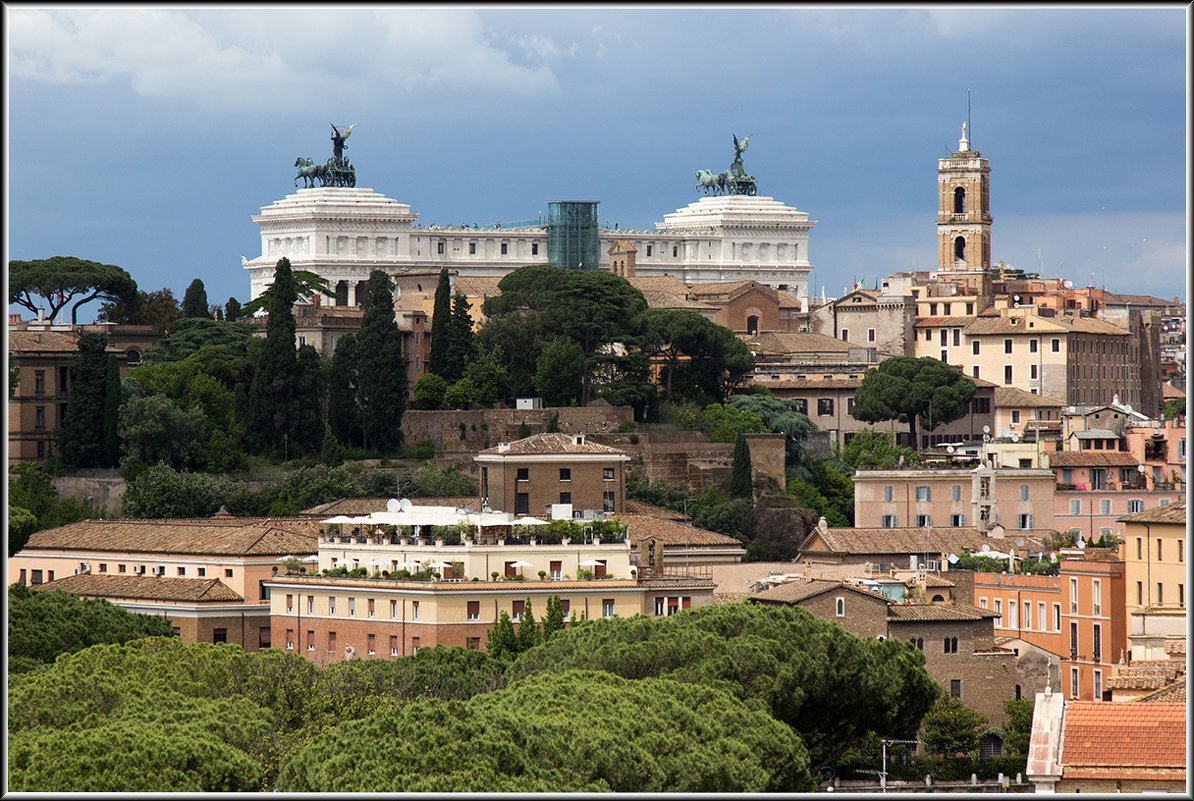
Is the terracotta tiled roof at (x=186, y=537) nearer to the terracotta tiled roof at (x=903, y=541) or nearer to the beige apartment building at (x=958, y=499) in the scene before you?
the terracotta tiled roof at (x=903, y=541)

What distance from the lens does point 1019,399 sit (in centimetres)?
9812

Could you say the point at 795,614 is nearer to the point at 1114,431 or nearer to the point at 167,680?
the point at 167,680

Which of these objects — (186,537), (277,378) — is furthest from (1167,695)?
(277,378)

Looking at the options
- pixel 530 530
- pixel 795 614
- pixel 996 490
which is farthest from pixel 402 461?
pixel 795 614

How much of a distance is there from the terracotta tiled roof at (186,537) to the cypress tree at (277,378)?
1043 centimetres

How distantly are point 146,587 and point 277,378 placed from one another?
62.1ft

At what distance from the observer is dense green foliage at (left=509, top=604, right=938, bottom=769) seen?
40344mm

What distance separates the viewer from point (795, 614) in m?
44.3

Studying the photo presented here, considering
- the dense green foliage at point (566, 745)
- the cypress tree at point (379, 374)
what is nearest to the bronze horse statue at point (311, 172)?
the cypress tree at point (379, 374)

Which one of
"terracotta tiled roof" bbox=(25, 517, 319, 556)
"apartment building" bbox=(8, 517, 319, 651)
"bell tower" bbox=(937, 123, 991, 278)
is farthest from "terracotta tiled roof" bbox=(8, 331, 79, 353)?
"bell tower" bbox=(937, 123, 991, 278)

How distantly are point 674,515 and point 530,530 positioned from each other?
738 inches

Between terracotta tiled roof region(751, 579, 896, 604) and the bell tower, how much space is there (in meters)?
63.8

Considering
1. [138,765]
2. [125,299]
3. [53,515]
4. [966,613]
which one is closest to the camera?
[138,765]

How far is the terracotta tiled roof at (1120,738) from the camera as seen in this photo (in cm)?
2638
